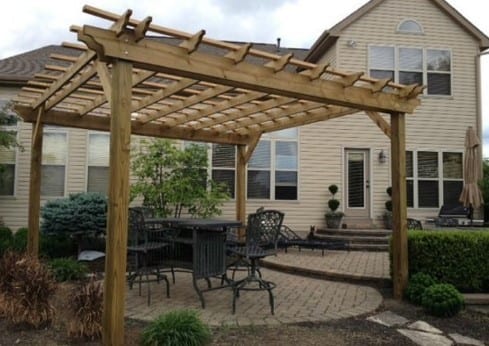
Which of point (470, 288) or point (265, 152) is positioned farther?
point (265, 152)

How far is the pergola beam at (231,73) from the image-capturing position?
3732 mm

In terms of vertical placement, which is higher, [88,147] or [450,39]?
[450,39]

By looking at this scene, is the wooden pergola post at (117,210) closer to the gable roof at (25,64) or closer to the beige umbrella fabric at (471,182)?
the gable roof at (25,64)

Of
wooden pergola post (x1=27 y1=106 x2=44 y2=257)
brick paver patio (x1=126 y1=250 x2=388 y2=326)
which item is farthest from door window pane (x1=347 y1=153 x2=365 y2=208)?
wooden pergola post (x1=27 y1=106 x2=44 y2=257)

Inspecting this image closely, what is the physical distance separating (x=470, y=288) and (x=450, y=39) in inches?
346

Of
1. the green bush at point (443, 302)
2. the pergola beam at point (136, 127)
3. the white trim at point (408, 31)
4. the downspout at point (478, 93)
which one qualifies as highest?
the white trim at point (408, 31)

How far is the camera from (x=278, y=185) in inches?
463

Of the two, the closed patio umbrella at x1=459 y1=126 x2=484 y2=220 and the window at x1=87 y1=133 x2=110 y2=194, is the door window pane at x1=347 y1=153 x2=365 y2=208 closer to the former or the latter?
the closed patio umbrella at x1=459 y1=126 x2=484 y2=220

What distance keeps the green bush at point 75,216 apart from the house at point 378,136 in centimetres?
351

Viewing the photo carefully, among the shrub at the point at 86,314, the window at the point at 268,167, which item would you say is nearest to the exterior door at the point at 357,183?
the window at the point at 268,167

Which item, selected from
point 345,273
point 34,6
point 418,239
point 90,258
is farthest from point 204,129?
point 34,6

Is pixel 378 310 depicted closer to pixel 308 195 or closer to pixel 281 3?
pixel 308 195

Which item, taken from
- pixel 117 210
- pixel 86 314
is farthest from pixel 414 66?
pixel 86 314

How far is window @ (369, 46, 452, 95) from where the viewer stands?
11898mm
